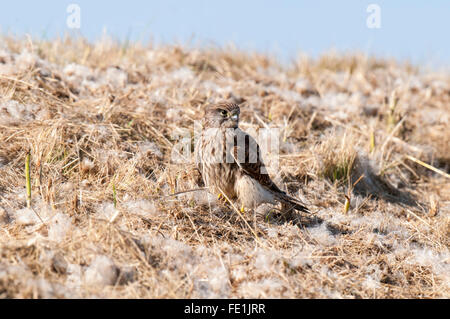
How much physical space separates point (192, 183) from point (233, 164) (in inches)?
15.5

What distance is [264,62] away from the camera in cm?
672

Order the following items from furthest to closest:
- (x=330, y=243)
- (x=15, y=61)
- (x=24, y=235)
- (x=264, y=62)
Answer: (x=264, y=62), (x=15, y=61), (x=330, y=243), (x=24, y=235)

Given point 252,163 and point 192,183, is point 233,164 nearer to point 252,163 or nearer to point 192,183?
point 252,163

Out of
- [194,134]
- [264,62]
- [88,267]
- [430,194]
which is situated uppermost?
[264,62]

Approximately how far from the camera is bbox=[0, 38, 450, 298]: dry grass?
8.68 ft

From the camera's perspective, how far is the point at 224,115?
11.8 feet

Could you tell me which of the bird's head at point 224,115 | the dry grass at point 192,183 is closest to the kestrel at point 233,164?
the bird's head at point 224,115

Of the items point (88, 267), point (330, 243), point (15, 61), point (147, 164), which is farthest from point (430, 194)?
point (15, 61)

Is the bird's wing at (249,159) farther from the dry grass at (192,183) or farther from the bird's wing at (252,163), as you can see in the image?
the dry grass at (192,183)

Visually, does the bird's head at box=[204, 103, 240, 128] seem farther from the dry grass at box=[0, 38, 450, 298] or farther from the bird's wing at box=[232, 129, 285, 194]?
the dry grass at box=[0, 38, 450, 298]

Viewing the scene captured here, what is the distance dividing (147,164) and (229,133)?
759mm

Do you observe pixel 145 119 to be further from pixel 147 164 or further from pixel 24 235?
pixel 24 235

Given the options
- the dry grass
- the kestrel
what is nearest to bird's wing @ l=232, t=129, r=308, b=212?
the kestrel
